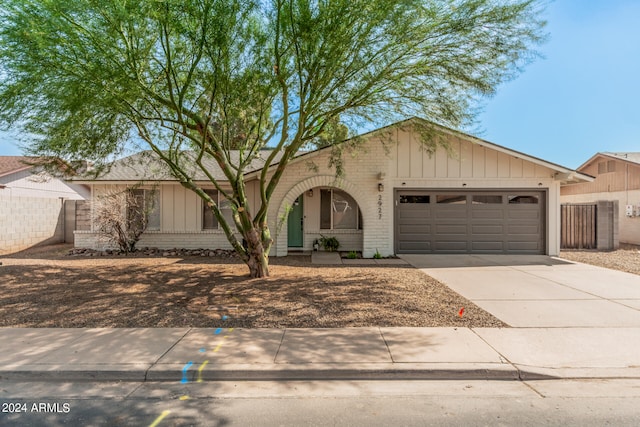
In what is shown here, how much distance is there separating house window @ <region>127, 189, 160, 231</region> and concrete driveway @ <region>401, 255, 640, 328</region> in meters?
9.25

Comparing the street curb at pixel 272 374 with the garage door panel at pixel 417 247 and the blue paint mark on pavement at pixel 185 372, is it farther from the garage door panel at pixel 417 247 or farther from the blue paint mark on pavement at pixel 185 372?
the garage door panel at pixel 417 247

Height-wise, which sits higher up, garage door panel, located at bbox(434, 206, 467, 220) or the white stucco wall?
the white stucco wall

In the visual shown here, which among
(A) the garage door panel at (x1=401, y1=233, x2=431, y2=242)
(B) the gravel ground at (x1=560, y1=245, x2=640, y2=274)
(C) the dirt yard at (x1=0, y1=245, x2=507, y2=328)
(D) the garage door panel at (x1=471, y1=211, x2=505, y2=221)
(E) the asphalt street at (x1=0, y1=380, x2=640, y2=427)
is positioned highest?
(D) the garage door panel at (x1=471, y1=211, x2=505, y2=221)

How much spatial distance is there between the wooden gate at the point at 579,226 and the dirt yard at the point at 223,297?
8.98 metres

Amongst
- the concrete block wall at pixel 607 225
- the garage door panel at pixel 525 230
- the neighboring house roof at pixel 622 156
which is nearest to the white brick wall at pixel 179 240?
the garage door panel at pixel 525 230

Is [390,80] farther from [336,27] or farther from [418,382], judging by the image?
[418,382]

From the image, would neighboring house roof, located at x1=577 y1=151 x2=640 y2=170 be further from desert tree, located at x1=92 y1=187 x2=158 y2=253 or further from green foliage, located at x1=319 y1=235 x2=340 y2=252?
desert tree, located at x1=92 y1=187 x2=158 y2=253

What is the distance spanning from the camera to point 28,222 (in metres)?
14.6

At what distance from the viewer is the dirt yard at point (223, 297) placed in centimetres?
564

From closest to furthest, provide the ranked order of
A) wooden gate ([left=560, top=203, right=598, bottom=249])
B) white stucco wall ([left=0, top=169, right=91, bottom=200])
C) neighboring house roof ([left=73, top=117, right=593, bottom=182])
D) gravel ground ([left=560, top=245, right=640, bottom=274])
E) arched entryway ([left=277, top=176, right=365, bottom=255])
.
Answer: gravel ground ([left=560, top=245, right=640, bottom=274]) → neighboring house roof ([left=73, top=117, right=593, bottom=182]) → arched entryway ([left=277, top=176, right=365, bottom=255]) → wooden gate ([left=560, top=203, right=598, bottom=249]) → white stucco wall ([left=0, top=169, right=91, bottom=200])

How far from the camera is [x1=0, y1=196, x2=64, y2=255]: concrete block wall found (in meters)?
13.7

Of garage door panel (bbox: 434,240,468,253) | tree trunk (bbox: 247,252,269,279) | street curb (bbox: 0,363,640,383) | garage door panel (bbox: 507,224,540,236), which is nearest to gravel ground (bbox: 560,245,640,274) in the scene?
garage door panel (bbox: 507,224,540,236)

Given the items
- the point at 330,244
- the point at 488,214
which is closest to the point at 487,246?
the point at 488,214

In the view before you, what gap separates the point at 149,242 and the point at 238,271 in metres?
5.70
